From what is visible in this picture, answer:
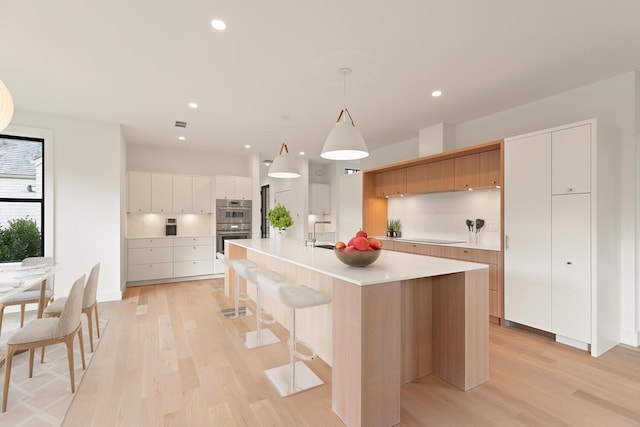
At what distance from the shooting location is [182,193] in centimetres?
625

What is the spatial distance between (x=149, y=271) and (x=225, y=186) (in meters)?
2.22

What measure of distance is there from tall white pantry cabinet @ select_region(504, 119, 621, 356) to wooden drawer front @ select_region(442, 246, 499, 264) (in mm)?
190

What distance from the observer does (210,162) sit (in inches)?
269

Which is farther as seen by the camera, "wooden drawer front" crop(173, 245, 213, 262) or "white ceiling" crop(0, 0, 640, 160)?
"wooden drawer front" crop(173, 245, 213, 262)

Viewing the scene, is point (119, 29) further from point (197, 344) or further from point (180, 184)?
point (180, 184)

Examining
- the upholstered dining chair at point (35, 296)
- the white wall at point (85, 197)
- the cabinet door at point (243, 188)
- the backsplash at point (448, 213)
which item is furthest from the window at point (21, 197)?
the backsplash at point (448, 213)

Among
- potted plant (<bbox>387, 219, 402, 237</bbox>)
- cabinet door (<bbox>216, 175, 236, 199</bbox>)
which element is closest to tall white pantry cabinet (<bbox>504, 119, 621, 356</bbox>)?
potted plant (<bbox>387, 219, 402, 237</bbox>)

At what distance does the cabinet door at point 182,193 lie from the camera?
618 centimetres

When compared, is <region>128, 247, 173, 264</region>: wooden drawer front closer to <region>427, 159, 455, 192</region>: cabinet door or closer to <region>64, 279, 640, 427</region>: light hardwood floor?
<region>64, 279, 640, 427</region>: light hardwood floor

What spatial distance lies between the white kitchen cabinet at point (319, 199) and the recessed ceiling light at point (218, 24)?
558 centimetres

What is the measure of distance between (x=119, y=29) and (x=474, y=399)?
3.85 metres

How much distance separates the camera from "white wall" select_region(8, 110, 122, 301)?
4.45 metres

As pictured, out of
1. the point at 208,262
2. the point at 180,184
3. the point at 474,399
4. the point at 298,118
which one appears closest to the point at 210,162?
the point at 180,184

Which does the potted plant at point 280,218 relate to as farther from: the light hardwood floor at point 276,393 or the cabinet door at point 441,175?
the cabinet door at point 441,175
